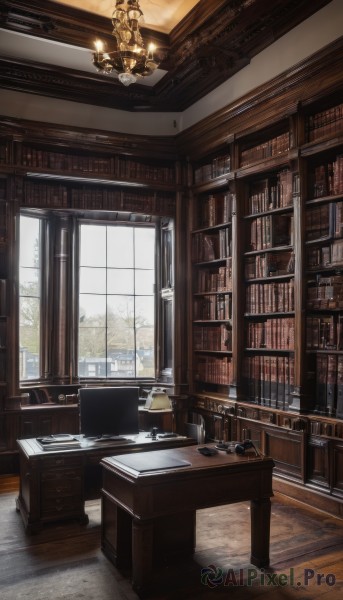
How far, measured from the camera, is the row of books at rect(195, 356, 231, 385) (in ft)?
17.7

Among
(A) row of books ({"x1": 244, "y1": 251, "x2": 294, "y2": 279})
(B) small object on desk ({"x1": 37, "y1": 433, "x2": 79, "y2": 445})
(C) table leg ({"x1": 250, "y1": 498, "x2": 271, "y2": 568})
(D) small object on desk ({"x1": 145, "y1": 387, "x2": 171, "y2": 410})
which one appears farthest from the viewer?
(D) small object on desk ({"x1": 145, "y1": 387, "x2": 171, "y2": 410})

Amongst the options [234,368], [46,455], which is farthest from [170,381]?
[46,455]

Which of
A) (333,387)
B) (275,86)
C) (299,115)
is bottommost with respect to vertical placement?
(333,387)

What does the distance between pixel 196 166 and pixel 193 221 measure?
0.66 meters

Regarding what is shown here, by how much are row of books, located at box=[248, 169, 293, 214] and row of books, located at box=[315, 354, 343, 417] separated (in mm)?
1393

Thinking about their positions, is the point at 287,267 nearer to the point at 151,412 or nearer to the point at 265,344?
the point at 265,344

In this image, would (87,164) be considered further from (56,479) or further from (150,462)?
(150,462)

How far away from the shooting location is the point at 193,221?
5.92 m

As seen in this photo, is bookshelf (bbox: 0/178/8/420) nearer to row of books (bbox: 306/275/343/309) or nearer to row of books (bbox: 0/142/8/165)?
row of books (bbox: 0/142/8/165)

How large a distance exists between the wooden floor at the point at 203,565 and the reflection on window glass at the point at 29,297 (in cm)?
204

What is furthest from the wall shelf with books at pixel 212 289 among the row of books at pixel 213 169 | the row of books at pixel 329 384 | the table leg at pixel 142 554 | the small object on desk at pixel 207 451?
the table leg at pixel 142 554

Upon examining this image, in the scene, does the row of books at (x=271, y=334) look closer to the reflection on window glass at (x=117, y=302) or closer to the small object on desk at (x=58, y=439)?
the reflection on window glass at (x=117, y=302)

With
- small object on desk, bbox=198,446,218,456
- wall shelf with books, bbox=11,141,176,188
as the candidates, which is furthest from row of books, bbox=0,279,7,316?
small object on desk, bbox=198,446,218,456

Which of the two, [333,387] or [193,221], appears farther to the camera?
[193,221]
